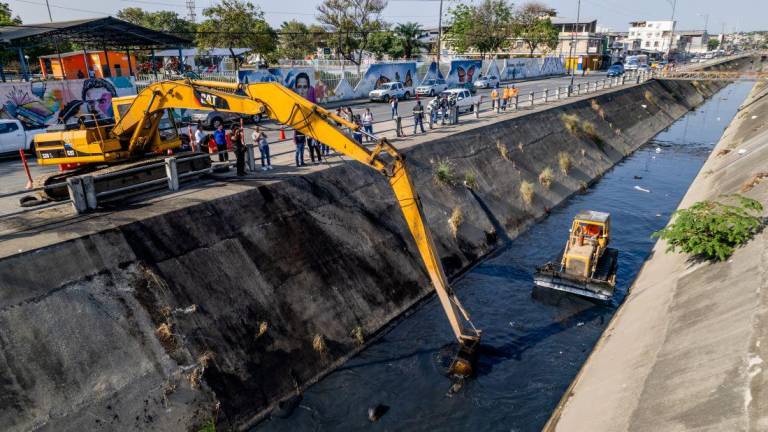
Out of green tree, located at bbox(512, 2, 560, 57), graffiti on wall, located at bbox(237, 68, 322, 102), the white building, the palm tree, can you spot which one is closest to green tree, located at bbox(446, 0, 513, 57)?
green tree, located at bbox(512, 2, 560, 57)

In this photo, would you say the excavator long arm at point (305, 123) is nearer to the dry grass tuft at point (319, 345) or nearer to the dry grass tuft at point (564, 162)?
the dry grass tuft at point (319, 345)

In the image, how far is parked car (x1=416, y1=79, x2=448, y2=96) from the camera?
49.7 meters

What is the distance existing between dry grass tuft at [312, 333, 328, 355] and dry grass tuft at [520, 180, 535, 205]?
15.4 meters

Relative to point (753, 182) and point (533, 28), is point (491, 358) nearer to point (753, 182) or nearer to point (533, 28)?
point (753, 182)

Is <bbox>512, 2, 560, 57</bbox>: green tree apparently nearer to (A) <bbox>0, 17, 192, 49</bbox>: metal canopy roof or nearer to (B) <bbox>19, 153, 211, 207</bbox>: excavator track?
(A) <bbox>0, 17, 192, 49</bbox>: metal canopy roof

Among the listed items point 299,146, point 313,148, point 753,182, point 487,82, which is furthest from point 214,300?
point 487,82

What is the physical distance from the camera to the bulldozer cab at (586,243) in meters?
16.7

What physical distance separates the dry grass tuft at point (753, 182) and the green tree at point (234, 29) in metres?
42.8

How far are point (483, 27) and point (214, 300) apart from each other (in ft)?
279

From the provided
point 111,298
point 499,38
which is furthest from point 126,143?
point 499,38

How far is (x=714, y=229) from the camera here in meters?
14.5

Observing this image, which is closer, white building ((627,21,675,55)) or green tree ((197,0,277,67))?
green tree ((197,0,277,67))

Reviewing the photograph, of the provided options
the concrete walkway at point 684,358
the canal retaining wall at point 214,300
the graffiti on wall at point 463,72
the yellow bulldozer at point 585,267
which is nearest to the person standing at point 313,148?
the canal retaining wall at point 214,300

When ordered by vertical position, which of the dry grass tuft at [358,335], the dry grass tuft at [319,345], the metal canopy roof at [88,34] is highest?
the metal canopy roof at [88,34]
